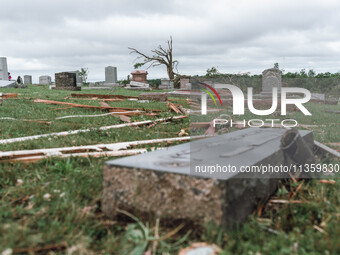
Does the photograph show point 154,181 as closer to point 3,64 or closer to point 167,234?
point 167,234

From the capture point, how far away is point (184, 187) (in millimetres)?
1845

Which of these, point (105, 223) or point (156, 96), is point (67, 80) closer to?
point (156, 96)

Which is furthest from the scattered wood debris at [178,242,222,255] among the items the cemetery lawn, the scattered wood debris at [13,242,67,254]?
the scattered wood debris at [13,242,67,254]

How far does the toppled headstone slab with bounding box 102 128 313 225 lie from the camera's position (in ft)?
5.86

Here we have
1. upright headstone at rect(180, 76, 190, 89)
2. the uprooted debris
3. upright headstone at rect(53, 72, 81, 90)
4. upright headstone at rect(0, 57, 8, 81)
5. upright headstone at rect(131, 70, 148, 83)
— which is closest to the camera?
the uprooted debris

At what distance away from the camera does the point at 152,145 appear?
404 centimetres

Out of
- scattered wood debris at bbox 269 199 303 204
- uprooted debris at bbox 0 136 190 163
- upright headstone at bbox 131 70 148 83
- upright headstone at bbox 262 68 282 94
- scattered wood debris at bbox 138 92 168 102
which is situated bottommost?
scattered wood debris at bbox 269 199 303 204

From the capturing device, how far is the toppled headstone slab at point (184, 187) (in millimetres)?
1786

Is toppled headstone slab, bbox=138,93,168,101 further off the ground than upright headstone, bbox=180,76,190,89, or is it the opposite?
upright headstone, bbox=180,76,190,89

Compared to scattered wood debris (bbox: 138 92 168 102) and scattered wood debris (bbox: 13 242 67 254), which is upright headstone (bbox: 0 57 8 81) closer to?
scattered wood debris (bbox: 138 92 168 102)

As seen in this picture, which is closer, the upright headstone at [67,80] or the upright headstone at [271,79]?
the upright headstone at [271,79]

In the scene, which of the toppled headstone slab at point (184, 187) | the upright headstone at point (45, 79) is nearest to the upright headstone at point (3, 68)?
the upright headstone at point (45, 79)

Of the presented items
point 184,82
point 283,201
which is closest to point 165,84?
point 184,82

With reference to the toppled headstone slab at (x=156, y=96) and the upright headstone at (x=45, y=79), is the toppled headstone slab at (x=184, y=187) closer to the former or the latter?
the toppled headstone slab at (x=156, y=96)
